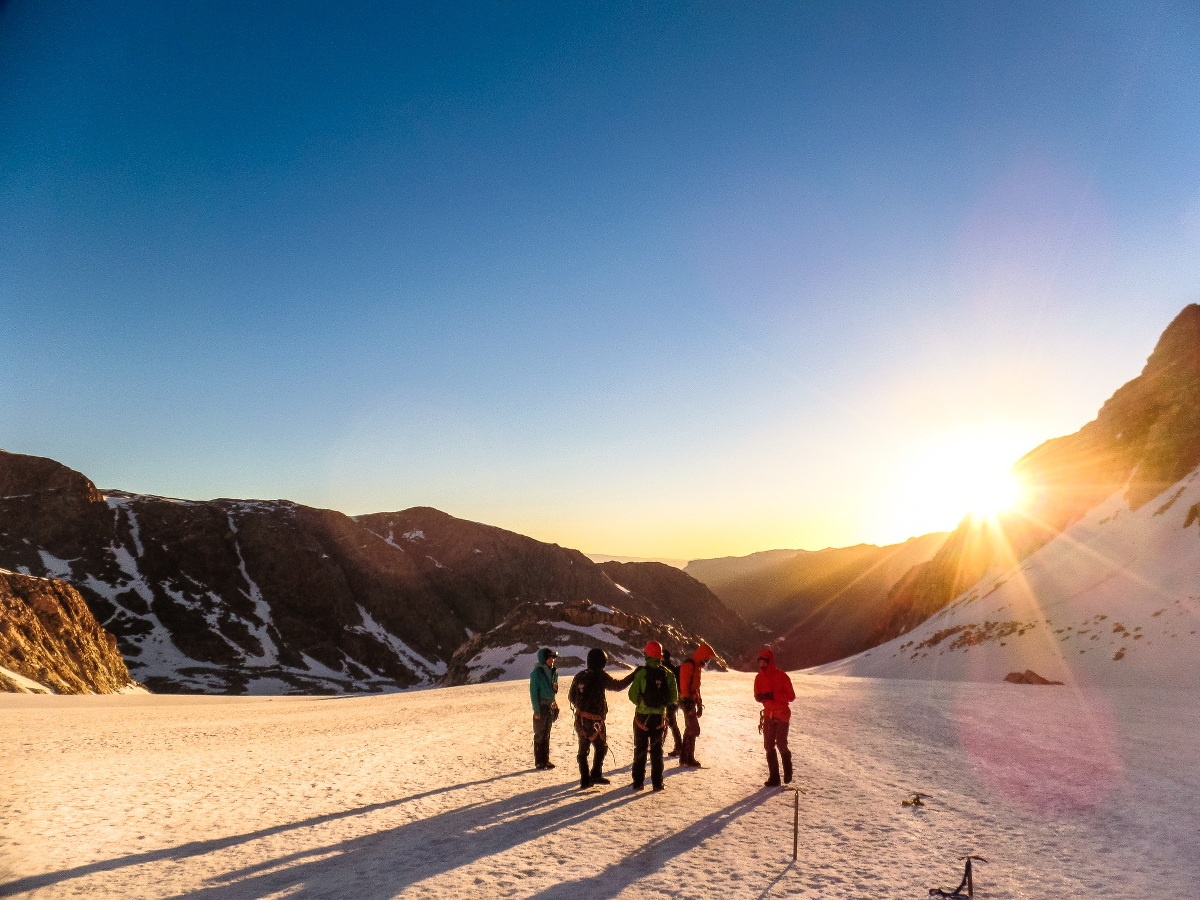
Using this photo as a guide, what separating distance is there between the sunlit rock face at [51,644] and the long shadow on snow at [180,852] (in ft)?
133

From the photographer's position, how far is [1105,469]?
69500mm

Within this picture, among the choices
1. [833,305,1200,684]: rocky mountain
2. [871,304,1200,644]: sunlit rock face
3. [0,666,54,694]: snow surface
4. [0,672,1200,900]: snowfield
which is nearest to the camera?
[0,672,1200,900]: snowfield

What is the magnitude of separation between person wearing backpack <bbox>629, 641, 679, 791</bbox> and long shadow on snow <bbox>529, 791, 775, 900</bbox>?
56.2 inches

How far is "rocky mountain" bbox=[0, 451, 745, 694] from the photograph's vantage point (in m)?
105

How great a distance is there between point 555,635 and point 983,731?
169 ft

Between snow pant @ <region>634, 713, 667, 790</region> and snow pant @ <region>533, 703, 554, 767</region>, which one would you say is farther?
snow pant @ <region>533, 703, 554, 767</region>

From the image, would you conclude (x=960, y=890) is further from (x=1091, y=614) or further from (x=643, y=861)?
(x=1091, y=614)

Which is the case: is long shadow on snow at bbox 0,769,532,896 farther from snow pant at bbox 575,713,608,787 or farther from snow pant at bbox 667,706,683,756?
snow pant at bbox 667,706,683,756

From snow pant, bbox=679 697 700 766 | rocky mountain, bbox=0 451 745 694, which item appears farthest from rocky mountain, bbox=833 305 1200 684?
rocky mountain, bbox=0 451 745 694

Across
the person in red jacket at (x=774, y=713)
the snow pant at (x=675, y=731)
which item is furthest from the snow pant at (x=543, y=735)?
the person in red jacket at (x=774, y=713)

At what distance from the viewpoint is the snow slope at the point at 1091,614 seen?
37.6 metres

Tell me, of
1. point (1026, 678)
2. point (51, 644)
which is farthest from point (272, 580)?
point (1026, 678)

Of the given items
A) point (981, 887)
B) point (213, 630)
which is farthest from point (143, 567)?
point (981, 887)

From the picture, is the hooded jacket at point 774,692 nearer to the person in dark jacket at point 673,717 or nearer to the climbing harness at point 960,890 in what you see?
the person in dark jacket at point 673,717
